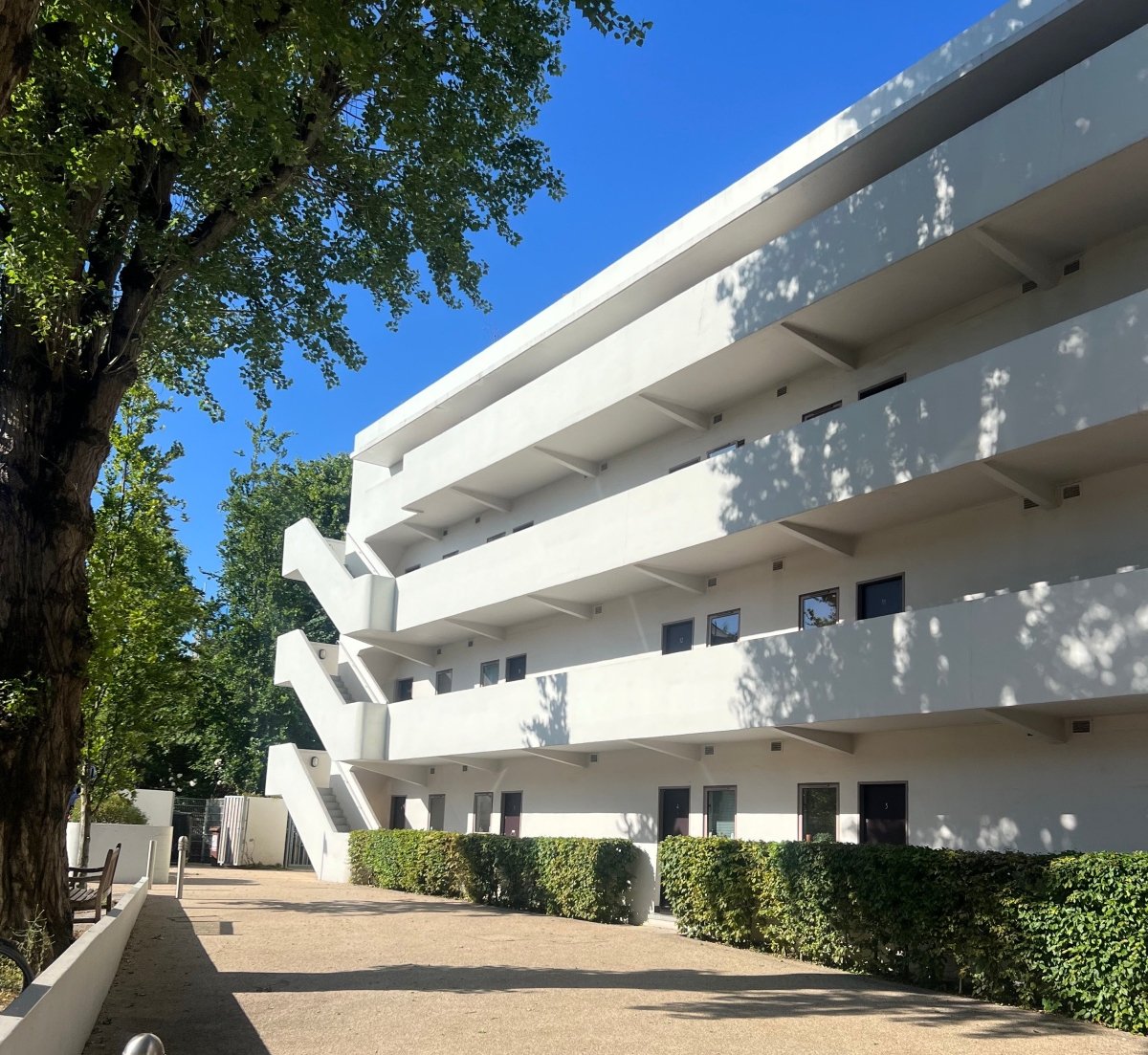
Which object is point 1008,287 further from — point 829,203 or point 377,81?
point 377,81

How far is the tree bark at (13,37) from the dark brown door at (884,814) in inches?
566

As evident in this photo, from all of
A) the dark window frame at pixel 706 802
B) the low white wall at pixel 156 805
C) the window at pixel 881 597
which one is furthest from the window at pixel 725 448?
the low white wall at pixel 156 805

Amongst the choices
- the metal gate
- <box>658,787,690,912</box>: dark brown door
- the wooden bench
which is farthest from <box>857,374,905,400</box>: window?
the metal gate

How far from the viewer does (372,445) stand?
33.2 metres

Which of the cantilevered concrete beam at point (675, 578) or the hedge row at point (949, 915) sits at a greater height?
the cantilevered concrete beam at point (675, 578)

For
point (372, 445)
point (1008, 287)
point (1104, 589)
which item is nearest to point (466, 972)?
point (1104, 589)

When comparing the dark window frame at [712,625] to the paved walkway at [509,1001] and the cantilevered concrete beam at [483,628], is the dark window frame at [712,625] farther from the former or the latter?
the cantilevered concrete beam at [483,628]

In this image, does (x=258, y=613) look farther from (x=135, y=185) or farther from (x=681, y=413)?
(x=135, y=185)

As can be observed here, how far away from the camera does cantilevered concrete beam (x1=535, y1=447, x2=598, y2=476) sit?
→ 24219 millimetres

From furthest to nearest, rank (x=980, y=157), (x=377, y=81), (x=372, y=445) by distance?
1. (x=372, y=445)
2. (x=980, y=157)
3. (x=377, y=81)

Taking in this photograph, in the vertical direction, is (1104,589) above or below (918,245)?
below

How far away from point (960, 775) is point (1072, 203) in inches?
307

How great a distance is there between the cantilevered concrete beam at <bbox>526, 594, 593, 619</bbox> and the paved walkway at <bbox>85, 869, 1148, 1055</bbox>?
780cm

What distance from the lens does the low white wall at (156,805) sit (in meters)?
33.7
